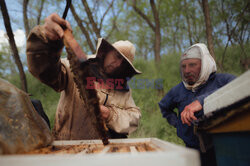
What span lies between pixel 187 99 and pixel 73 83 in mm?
1532

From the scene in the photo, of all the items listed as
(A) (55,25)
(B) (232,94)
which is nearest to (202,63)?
(B) (232,94)

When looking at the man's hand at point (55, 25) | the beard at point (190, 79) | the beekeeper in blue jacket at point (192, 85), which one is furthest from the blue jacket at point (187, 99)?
the man's hand at point (55, 25)

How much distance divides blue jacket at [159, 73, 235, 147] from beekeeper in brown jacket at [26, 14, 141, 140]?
1.95 ft

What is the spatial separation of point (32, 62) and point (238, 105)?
1581 millimetres

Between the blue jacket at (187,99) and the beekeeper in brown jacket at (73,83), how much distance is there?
593 millimetres

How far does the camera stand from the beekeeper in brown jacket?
1308mm

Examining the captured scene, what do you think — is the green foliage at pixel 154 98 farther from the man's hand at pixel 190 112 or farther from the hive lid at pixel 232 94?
the hive lid at pixel 232 94

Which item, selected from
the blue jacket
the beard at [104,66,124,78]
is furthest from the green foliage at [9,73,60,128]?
the blue jacket

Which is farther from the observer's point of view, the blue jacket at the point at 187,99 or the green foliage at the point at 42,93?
the green foliage at the point at 42,93

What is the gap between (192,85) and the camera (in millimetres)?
2227

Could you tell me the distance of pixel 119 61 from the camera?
2.00 meters

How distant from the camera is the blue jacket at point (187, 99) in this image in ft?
6.48

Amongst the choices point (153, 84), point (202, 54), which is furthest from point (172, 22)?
point (202, 54)

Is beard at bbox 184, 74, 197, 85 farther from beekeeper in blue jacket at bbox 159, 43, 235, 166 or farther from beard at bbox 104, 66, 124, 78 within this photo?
beard at bbox 104, 66, 124, 78
